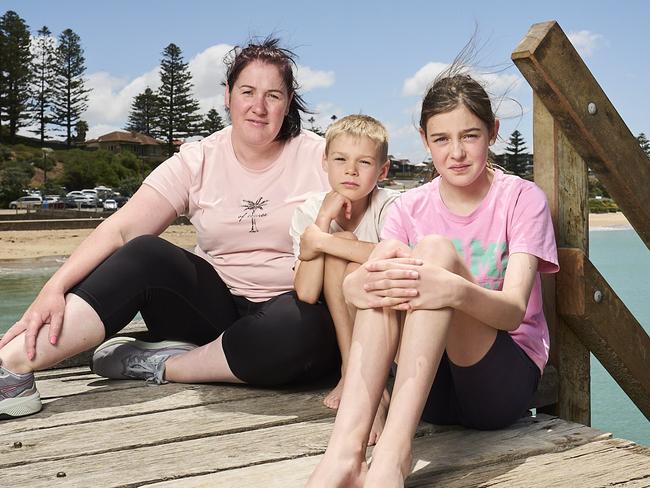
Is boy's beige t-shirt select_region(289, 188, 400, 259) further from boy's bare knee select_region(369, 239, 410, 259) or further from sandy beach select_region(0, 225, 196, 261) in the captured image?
sandy beach select_region(0, 225, 196, 261)

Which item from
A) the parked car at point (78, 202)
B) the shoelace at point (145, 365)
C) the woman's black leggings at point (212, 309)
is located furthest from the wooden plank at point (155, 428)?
the parked car at point (78, 202)

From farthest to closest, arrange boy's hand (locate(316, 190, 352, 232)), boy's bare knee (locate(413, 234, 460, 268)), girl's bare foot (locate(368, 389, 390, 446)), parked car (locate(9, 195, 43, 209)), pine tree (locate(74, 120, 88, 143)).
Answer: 1. pine tree (locate(74, 120, 88, 143))
2. parked car (locate(9, 195, 43, 209))
3. boy's hand (locate(316, 190, 352, 232))
4. girl's bare foot (locate(368, 389, 390, 446))
5. boy's bare knee (locate(413, 234, 460, 268))

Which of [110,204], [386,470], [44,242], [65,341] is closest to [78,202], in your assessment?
[110,204]

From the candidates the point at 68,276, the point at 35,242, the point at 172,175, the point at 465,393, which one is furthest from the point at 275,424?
the point at 35,242

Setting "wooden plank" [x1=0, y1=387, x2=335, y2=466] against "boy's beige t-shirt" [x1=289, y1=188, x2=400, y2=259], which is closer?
"wooden plank" [x1=0, y1=387, x2=335, y2=466]

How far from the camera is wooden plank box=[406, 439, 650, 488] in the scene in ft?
5.50

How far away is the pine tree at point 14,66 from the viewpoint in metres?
48.3

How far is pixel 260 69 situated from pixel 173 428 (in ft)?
3.83

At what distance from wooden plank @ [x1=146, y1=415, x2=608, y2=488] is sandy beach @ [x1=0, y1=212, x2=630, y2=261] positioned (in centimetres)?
1923

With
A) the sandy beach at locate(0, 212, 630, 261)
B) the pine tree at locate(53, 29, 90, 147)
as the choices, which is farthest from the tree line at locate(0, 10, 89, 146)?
the sandy beach at locate(0, 212, 630, 261)

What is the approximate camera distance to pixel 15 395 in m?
2.28

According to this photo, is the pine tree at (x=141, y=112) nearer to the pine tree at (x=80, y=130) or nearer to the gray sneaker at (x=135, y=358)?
the pine tree at (x=80, y=130)

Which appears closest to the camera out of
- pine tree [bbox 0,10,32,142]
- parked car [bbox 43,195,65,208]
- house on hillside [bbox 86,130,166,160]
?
parked car [bbox 43,195,65,208]

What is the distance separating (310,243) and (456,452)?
69 cm
